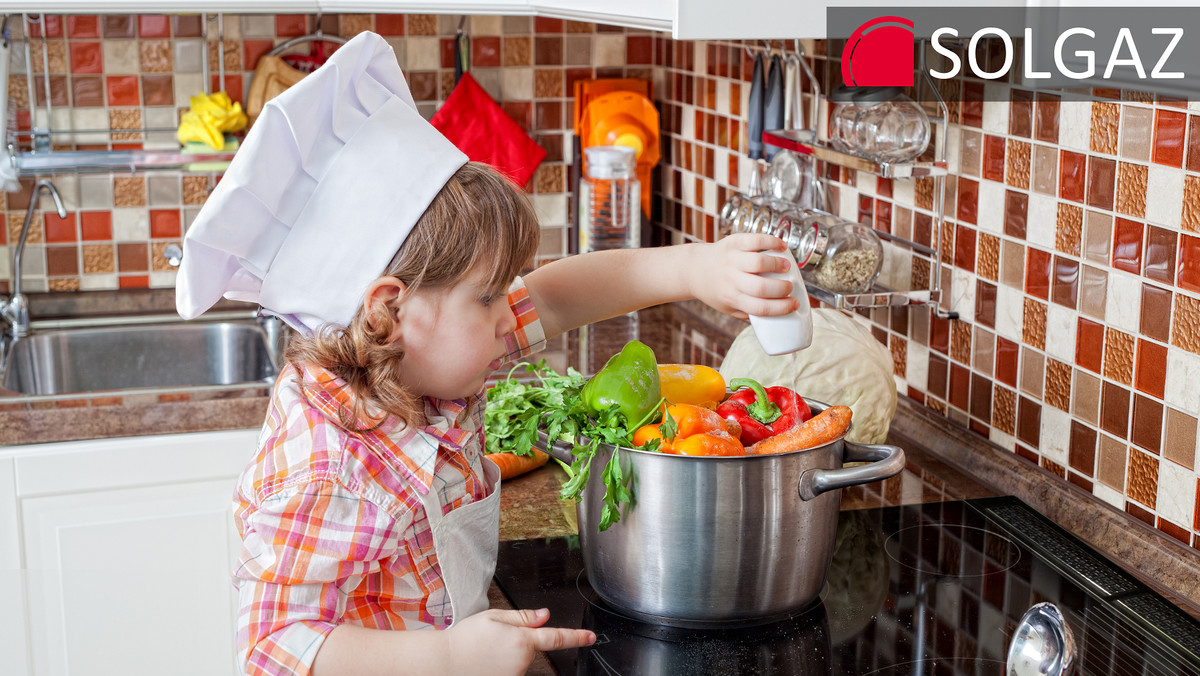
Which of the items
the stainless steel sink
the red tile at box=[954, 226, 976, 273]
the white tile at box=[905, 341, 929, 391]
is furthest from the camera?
the stainless steel sink

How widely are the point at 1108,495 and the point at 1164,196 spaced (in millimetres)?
308

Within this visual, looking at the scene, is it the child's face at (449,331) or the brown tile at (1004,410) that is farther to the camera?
the brown tile at (1004,410)

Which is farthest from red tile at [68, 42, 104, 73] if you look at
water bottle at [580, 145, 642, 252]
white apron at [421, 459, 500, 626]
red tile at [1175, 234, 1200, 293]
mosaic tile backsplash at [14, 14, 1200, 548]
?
red tile at [1175, 234, 1200, 293]

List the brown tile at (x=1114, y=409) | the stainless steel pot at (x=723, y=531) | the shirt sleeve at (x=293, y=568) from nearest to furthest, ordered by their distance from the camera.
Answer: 1. the shirt sleeve at (x=293, y=568)
2. the stainless steel pot at (x=723, y=531)
3. the brown tile at (x=1114, y=409)

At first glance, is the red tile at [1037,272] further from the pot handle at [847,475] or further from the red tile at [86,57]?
the red tile at [86,57]

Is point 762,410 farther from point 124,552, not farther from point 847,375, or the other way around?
point 124,552

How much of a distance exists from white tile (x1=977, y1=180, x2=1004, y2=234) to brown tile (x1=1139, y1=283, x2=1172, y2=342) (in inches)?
9.0

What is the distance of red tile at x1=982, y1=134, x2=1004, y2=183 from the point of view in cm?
128

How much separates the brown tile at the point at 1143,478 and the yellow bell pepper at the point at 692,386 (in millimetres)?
400

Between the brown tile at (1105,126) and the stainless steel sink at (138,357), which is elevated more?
the brown tile at (1105,126)

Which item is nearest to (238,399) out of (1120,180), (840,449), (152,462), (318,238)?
(152,462)

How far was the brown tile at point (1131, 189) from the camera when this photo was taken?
107 centimetres

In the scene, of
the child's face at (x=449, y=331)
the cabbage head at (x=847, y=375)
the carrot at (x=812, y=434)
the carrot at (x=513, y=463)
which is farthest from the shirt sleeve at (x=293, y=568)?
the cabbage head at (x=847, y=375)

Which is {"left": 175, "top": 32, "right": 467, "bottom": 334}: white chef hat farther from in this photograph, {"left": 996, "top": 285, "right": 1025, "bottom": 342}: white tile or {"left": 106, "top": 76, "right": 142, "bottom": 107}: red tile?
{"left": 106, "top": 76, "right": 142, "bottom": 107}: red tile
